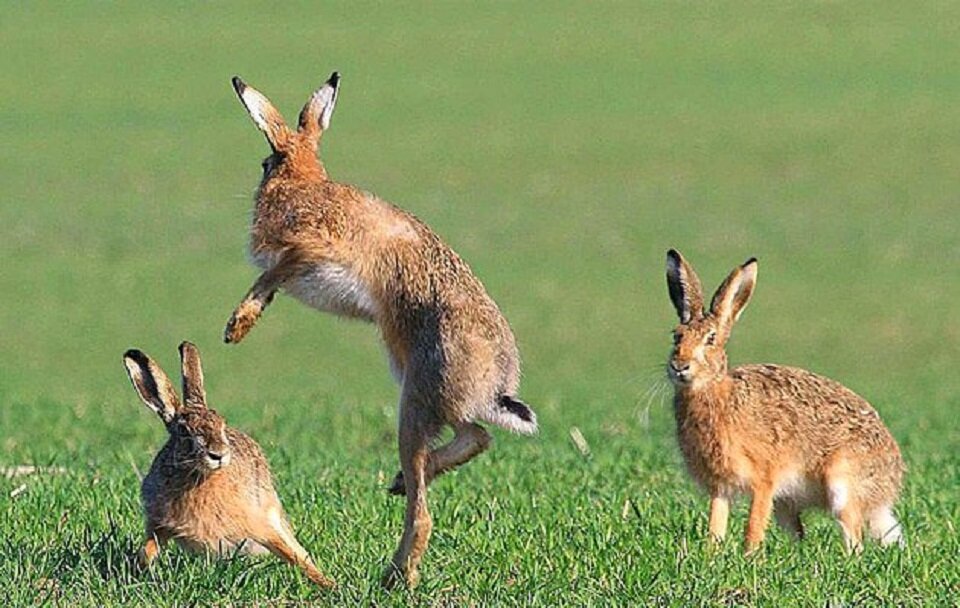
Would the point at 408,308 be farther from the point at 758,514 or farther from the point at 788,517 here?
the point at 788,517

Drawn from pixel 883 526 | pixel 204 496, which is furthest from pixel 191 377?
pixel 883 526

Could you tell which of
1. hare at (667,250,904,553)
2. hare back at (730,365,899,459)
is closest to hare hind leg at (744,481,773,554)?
hare at (667,250,904,553)

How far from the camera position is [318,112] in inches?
310

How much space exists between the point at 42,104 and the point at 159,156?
7.01 metres

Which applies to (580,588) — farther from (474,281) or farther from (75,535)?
(75,535)

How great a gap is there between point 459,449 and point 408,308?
0.53 m

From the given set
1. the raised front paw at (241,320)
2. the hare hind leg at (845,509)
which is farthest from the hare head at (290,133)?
the hare hind leg at (845,509)

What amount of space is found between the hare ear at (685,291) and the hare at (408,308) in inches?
67.2

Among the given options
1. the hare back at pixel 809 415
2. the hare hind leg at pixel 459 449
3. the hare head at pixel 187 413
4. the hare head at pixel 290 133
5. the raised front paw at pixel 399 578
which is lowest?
the raised front paw at pixel 399 578

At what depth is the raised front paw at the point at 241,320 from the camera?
7.05m

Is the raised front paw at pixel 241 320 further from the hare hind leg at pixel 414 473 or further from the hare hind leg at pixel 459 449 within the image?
the hare hind leg at pixel 459 449

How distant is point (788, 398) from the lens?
9227mm

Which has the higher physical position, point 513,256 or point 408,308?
point 408,308

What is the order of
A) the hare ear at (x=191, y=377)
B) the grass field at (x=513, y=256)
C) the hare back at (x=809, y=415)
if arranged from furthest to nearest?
the hare back at (x=809, y=415) < the hare ear at (x=191, y=377) < the grass field at (x=513, y=256)
